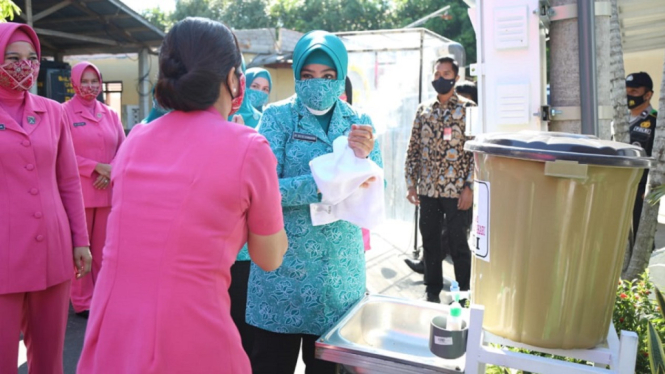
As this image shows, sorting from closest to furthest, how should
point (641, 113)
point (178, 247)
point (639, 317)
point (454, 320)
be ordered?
point (178, 247) → point (454, 320) → point (639, 317) → point (641, 113)

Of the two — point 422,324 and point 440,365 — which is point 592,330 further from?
point 422,324

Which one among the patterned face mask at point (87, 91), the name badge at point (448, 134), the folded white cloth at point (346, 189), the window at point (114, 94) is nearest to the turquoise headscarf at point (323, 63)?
the folded white cloth at point (346, 189)

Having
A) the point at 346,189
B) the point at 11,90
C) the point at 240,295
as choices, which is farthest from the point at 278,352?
the point at 11,90

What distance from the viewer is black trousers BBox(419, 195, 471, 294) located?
16.3 ft

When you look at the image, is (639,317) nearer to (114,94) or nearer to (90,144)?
(90,144)

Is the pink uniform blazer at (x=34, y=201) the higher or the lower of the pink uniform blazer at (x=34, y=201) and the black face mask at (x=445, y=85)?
the lower

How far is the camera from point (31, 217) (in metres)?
2.71

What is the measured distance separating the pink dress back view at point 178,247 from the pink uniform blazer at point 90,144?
353 cm

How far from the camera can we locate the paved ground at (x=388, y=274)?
4.25 metres

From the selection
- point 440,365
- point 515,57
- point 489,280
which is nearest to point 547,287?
point 489,280

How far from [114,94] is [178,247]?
23.4 m

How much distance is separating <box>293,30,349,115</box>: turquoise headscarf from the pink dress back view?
3.08ft

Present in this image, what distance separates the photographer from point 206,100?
1607 mm

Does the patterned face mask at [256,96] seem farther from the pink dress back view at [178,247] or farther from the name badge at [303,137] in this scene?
the pink dress back view at [178,247]
